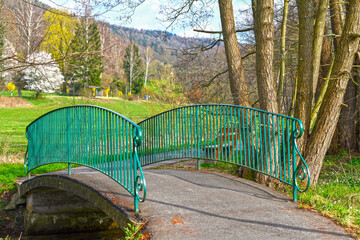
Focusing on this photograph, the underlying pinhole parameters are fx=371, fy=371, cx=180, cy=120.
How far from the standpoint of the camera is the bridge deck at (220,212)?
4.29 m

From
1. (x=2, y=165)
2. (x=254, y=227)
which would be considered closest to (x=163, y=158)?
(x=254, y=227)

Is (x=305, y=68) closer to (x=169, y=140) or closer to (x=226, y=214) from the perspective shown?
(x=169, y=140)

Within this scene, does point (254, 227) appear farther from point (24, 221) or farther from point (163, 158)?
point (24, 221)

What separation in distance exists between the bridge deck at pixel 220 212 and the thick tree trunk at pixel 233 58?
202 centimetres

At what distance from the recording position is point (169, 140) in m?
8.24

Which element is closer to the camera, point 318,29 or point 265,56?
point 265,56

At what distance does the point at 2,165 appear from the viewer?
11.3 m

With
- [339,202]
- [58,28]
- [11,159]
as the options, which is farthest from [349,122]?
[11,159]

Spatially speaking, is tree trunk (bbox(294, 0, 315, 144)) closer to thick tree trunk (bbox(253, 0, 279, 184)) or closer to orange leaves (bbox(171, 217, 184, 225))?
thick tree trunk (bbox(253, 0, 279, 184))

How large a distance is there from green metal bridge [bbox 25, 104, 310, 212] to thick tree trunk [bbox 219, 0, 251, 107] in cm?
42

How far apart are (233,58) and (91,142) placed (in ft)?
11.2

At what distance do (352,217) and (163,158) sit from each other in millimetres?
4353

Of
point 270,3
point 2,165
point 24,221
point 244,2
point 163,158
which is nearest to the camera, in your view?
point 270,3

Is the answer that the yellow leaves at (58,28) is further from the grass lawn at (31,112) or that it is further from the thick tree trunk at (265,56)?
the grass lawn at (31,112)
